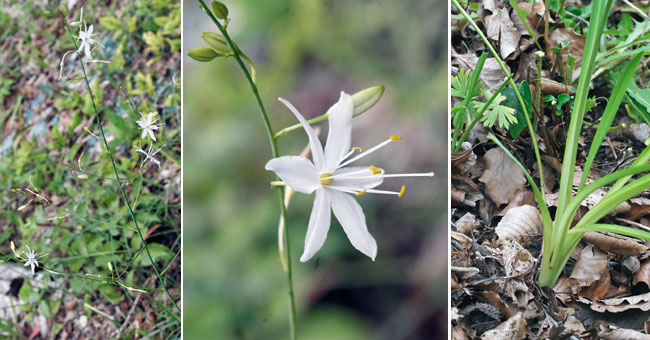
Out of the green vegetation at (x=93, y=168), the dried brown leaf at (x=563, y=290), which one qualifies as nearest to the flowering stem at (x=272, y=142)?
the green vegetation at (x=93, y=168)

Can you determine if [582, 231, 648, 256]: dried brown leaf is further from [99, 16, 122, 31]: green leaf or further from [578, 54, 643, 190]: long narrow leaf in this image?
[99, 16, 122, 31]: green leaf

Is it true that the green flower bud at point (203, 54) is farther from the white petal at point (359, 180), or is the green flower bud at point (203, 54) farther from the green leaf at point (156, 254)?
the green leaf at point (156, 254)

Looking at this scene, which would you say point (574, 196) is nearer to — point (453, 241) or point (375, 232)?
point (453, 241)

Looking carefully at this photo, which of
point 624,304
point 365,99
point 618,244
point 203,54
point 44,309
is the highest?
point 203,54

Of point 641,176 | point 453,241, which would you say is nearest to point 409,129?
point 453,241

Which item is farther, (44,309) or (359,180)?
(44,309)

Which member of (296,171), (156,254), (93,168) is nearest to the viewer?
(296,171)

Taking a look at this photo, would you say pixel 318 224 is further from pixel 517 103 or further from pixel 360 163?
pixel 517 103

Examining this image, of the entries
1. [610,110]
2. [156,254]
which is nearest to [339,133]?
[610,110]
